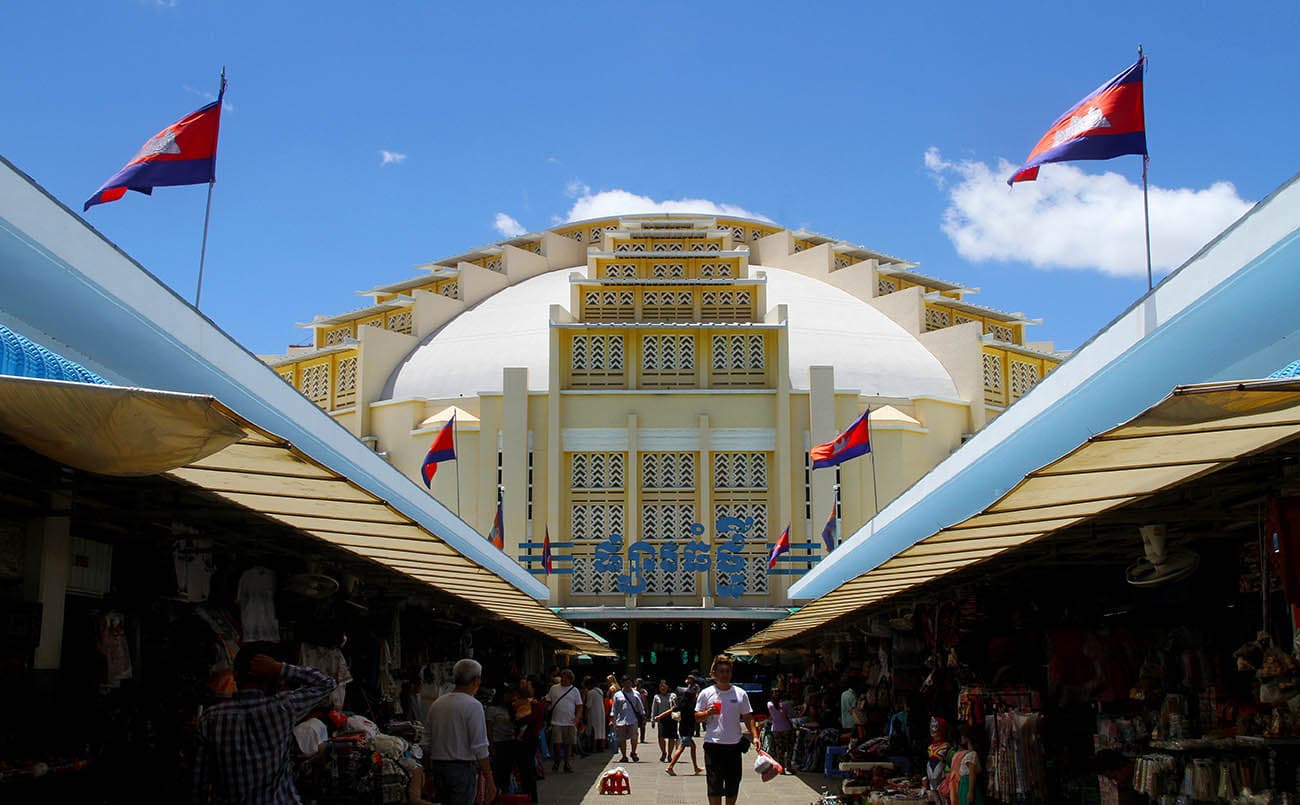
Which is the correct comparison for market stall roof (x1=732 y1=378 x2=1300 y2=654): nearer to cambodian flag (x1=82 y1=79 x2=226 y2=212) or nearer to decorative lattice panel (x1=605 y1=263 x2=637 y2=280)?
cambodian flag (x1=82 y1=79 x2=226 y2=212)

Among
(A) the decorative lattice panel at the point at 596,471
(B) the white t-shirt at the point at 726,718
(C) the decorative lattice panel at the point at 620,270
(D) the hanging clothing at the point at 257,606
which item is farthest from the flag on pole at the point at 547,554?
(B) the white t-shirt at the point at 726,718

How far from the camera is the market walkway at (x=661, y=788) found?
1516cm

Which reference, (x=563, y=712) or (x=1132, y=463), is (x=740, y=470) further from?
(x=1132, y=463)

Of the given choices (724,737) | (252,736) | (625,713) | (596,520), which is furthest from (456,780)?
(596,520)

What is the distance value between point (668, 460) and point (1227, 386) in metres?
31.6

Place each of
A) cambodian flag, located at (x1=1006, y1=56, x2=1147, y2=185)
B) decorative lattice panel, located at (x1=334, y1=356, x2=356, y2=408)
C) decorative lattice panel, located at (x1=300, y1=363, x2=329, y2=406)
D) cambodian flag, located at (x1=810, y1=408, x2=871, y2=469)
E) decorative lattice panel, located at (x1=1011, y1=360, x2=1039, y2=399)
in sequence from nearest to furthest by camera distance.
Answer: cambodian flag, located at (x1=1006, y1=56, x2=1147, y2=185) < cambodian flag, located at (x1=810, y1=408, x2=871, y2=469) < decorative lattice panel, located at (x1=1011, y1=360, x2=1039, y2=399) < decorative lattice panel, located at (x1=334, y1=356, x2=356, y2=408) < decorative lattice panel, located at (x1=300, y1=363, x2=329, y2=406)

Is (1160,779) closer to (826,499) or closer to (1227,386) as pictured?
(1227,386)

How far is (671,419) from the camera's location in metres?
36.3

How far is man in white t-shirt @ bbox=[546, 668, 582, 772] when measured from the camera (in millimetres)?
18203

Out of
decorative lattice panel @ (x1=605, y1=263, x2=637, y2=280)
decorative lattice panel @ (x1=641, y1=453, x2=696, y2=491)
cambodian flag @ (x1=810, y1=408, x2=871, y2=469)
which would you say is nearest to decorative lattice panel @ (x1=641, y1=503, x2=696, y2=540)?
decorative lattice panel @ (x1=641, y1=453, x2=696, y2=491)

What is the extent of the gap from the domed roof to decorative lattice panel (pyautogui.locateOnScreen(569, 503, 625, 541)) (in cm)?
493

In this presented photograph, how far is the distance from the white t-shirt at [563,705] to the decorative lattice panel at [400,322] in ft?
98.7

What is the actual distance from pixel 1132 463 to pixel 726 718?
4.75m

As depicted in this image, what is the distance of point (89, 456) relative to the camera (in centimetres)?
565
